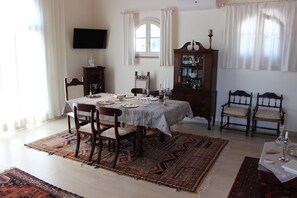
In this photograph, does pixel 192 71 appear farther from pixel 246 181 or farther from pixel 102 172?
pixel 102 172

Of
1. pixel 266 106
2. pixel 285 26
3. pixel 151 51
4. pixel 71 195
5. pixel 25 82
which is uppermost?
pixel 285 26

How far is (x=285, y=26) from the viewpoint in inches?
183

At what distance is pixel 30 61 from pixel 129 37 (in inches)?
87.0

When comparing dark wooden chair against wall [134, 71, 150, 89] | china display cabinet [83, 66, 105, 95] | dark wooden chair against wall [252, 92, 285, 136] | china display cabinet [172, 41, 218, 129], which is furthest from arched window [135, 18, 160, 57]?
dark wooden chair against wall [252, 92, 285, 136]

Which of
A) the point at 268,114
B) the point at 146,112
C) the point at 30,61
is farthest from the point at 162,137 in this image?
the point at 30,61

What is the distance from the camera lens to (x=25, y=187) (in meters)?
3.03

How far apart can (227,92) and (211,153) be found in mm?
1818

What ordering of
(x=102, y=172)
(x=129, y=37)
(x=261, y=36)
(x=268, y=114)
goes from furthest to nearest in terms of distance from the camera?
(x=129, y=37) → (x=261, y=36) → (x=268, y=114) → (x=102, y=172)

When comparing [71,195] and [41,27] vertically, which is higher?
[41,27]

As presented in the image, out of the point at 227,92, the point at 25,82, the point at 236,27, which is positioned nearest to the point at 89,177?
the point at 25,82

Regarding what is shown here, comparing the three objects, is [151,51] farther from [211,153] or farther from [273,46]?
[211,153]

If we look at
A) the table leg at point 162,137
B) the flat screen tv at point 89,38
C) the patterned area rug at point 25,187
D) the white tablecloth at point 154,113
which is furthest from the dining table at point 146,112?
the flat screen tv at point 89,38

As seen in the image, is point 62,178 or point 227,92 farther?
point 227,92

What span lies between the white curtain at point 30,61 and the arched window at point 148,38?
66.5 inches
